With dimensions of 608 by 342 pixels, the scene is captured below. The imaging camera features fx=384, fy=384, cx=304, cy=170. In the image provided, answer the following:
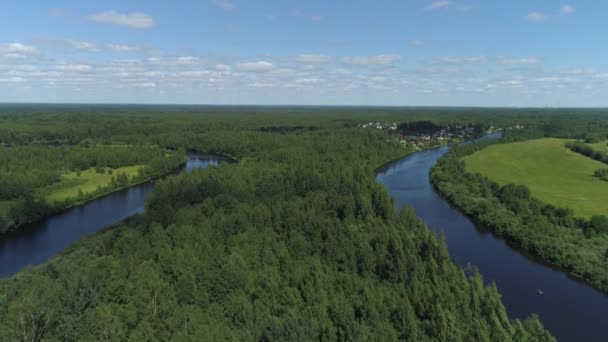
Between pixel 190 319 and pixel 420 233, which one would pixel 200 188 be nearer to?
pixel 420 233

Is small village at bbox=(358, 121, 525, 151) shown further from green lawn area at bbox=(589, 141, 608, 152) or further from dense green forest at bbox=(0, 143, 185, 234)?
dense green forest at bbox=(0, 143, 185, 234)

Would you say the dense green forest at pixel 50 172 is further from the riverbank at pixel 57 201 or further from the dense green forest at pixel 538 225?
the dense green forest at pixel 538 225

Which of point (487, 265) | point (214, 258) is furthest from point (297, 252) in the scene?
point (487, 265)

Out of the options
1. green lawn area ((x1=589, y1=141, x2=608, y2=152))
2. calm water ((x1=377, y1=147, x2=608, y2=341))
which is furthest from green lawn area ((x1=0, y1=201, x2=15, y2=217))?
green lawn area ((x1=589, y1=141, x2=608, y2=152))

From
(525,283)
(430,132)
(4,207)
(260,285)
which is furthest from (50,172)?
(430,132)

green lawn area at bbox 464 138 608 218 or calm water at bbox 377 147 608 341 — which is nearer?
calm water at bbox 377 147 608 341

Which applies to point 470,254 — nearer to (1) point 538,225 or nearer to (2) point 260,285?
(1) point 538,225

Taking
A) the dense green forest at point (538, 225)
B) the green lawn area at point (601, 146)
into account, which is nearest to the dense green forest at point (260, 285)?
the dense green forest at point (538, 225)
